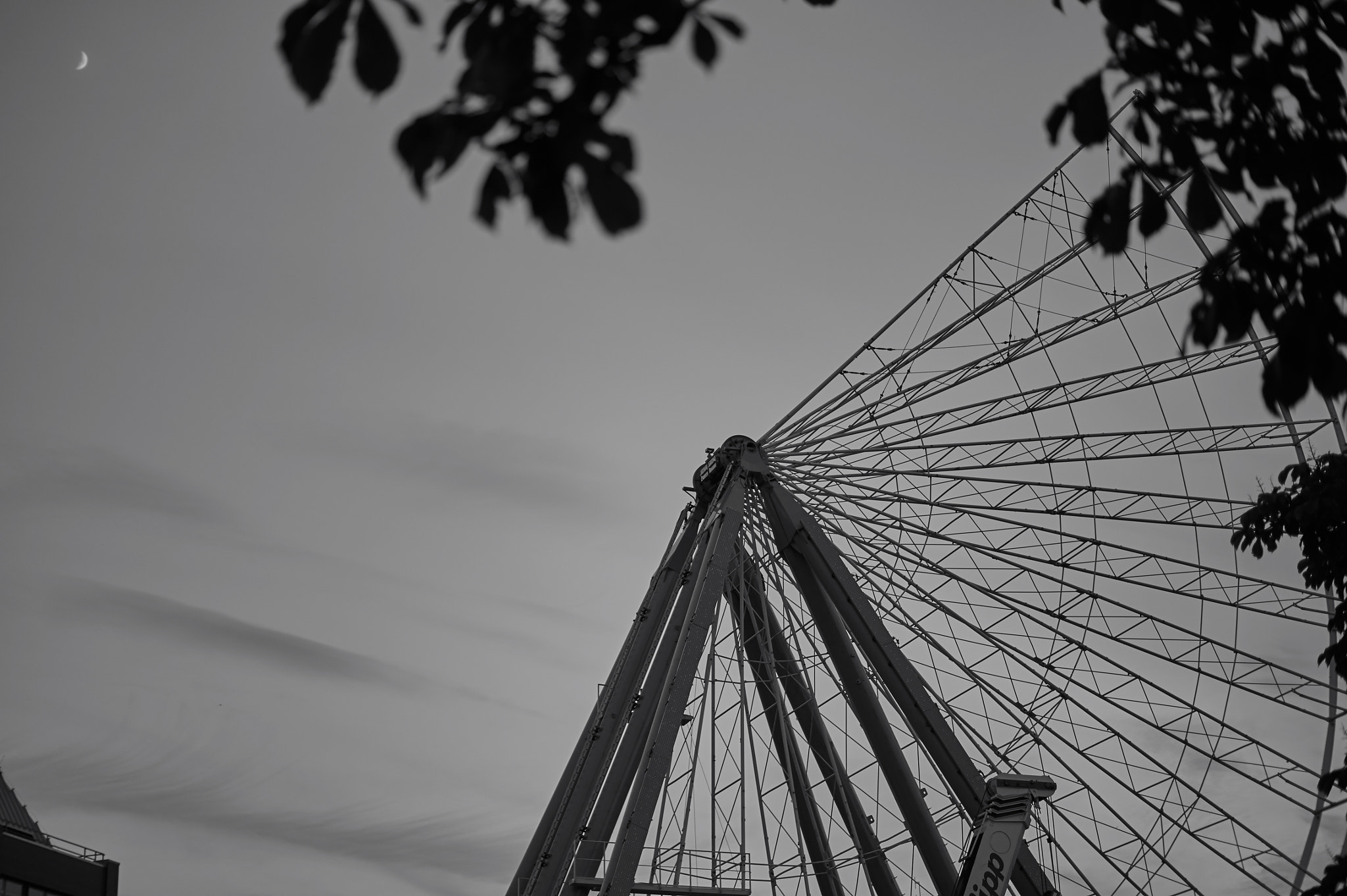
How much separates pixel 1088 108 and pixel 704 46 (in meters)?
1.68

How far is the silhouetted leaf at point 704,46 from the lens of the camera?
4488 millimetres

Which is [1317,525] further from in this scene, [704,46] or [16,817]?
[16,817]

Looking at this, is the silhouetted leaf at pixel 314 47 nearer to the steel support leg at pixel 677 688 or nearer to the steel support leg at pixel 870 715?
the steel support leg at pixel 677 688

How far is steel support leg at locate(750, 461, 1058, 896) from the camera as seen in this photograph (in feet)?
66.2

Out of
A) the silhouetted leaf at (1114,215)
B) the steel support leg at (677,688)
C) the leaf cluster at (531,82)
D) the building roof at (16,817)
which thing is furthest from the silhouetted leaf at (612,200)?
the building roof at (16,817)

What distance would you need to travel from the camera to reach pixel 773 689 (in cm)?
2386

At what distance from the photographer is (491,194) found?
438 centimetres

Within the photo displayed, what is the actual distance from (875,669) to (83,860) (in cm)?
2908

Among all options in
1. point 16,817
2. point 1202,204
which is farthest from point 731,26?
point 16,817

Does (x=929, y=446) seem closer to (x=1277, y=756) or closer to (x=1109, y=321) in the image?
(x=1109, y=321)

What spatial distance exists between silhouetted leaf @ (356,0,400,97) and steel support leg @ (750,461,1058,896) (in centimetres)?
1760

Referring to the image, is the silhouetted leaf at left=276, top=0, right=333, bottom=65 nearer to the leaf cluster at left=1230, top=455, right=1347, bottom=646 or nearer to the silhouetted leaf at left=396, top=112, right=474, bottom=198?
the silhouetted leaf at left=396, top=112, right=474, bottom=198

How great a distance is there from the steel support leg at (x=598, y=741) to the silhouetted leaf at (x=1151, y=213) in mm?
18052

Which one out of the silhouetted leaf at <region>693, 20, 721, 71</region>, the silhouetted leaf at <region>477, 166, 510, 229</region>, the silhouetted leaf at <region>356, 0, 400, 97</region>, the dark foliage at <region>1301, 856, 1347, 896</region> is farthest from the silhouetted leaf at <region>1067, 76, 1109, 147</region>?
the dark foliage at <region>1301, 856, 1347, 896</region>
